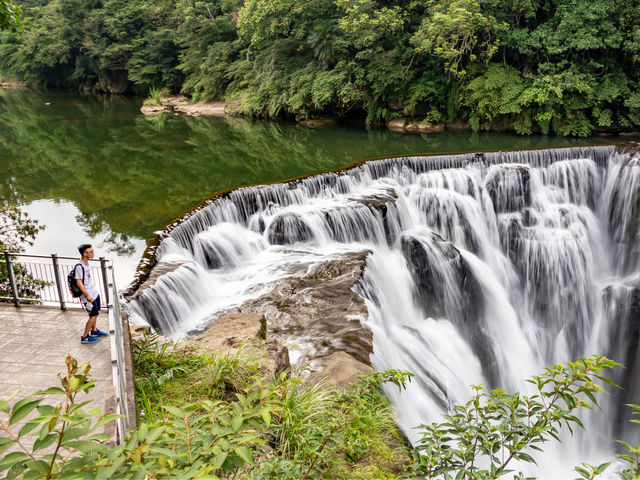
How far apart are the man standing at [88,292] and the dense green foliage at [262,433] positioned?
2.42ft

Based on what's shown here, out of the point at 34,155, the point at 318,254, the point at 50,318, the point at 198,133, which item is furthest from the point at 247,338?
the point at 198,133

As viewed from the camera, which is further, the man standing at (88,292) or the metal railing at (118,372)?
the man standing at (88,292)

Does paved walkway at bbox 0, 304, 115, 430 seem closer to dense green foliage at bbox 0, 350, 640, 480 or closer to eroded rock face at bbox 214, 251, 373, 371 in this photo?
dense green foliage at bbox 0, 350, 640, 480

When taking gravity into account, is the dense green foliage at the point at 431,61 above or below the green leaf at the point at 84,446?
above

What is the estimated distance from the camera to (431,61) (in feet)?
86.8

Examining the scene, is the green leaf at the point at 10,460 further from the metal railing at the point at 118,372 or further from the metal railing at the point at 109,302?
the metal railing at the point at 118,372

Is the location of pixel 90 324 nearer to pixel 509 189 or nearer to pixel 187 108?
pixel 509 189

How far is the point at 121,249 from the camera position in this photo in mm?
13023

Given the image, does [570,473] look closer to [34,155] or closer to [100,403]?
[100,403]

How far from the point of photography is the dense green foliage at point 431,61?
877 inches

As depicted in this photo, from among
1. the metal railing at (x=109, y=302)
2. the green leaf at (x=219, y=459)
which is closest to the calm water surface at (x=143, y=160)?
the metal railing at (x=109, y=302)

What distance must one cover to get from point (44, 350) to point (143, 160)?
16.3m

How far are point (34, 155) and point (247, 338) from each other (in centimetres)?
2059

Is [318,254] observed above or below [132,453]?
below
